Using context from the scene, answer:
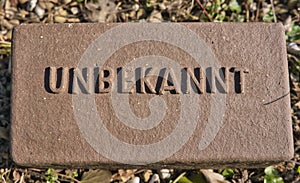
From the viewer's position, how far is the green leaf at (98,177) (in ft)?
6.63

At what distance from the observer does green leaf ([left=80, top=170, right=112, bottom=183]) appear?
2.02 m

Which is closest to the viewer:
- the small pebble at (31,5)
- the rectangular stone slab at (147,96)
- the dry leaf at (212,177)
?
the rectangular stone slab at (147,96)

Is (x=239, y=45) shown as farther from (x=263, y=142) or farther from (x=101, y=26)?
(x=101, y=26)

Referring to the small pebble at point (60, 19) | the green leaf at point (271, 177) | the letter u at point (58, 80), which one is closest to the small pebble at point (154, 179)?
the green leaf at point (271, 177)

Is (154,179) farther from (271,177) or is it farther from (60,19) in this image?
(60,19)

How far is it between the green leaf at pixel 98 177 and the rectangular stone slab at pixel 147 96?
184 millimetres

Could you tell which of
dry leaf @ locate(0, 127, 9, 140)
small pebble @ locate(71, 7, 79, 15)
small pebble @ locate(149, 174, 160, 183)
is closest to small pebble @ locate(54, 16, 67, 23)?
small pebble @ locate(71, 7, 79, 15)

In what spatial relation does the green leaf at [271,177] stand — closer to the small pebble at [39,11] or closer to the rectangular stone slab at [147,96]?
the rectangular stone slab at [147,96]

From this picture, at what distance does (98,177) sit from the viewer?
2.03 meters

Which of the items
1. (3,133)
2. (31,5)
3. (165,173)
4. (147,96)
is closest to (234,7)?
(147,96)

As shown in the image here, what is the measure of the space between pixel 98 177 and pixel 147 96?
1.45 feet

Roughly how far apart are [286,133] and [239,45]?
0.37m

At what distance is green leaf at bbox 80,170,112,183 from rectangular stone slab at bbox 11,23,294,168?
18 centimetres

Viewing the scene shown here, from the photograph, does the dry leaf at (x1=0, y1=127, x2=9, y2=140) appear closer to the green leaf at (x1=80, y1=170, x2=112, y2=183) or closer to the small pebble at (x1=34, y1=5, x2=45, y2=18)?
the green leaf at (x1=80, y1=170, x2=112, y2=183)
